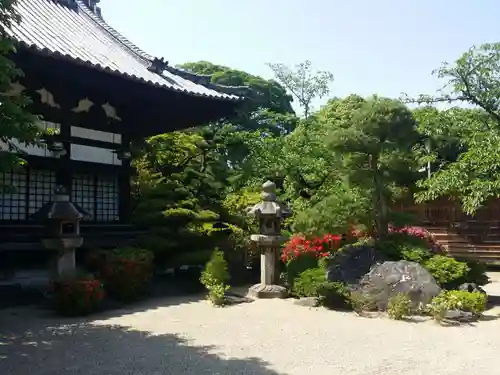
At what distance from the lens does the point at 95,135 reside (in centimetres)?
1207

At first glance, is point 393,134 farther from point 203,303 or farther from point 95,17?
point 95,17

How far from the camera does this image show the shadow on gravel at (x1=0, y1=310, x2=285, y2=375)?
5492 millimetres

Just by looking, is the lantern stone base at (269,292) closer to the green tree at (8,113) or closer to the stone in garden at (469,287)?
the stone in garden at (469,287)

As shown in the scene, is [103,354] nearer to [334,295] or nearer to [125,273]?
[125,273]

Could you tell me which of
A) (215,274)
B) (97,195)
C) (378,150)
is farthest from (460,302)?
(97,195)

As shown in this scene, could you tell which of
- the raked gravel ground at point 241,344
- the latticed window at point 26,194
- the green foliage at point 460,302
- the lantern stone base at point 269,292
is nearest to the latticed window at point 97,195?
the latticed window at point 26,194

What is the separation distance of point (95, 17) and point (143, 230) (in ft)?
24.3

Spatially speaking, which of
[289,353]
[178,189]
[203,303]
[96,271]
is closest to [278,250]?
[203,303]

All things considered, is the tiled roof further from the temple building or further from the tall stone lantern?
the tall stone lantern

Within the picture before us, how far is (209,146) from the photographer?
1527cm

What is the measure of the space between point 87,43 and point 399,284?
369 inches

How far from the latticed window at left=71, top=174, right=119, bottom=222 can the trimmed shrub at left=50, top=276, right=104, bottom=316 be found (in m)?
3.17

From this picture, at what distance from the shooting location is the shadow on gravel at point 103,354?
5492 millimetres

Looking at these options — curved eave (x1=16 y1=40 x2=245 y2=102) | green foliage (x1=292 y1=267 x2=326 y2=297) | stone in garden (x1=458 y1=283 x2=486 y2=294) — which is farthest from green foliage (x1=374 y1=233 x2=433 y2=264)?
curved eave (x1=16 y1=40 x2=245 y2=102)
